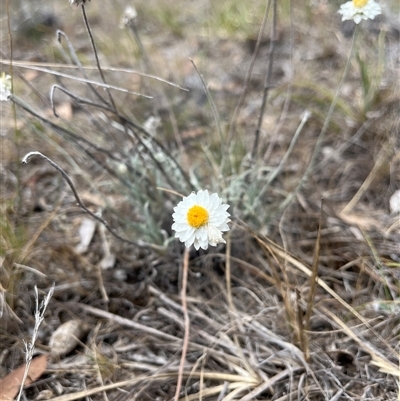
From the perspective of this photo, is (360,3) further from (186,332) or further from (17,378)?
(17,378)

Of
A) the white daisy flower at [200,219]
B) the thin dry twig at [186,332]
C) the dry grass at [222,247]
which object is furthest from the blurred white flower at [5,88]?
the thin dry twig at [186,332]

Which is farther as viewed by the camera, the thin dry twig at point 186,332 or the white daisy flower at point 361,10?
the white daisy flower at point 361,10

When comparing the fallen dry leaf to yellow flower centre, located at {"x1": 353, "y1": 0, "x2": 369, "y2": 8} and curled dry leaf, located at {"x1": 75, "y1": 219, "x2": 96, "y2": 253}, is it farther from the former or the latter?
yellow flower centre, located at {"x1": 353, "y1": 0, "x2": 369, "y2": 8}

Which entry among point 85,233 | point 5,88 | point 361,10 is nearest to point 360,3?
point 361,10

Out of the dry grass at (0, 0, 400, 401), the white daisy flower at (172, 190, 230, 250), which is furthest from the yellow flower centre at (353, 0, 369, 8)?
the white daisy flower at (172, 190, 230, 250)

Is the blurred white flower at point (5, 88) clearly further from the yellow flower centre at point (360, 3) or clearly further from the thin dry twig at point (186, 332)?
the yellow flower centre at point (360, 3)

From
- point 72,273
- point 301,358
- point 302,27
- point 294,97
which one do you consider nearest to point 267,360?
point 301,358
